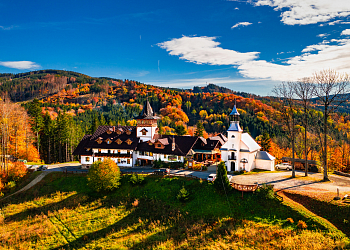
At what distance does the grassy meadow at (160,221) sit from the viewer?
72.4 feet

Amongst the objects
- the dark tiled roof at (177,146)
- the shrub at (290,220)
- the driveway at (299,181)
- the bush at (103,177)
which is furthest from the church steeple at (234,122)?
the bush at (103,177)

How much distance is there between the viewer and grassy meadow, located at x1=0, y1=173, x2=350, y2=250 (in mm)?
Result: 22078

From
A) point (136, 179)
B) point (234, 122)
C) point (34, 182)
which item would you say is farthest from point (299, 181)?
point (34, 182)

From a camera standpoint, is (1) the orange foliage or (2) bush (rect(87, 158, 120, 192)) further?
(1) the orange foliage

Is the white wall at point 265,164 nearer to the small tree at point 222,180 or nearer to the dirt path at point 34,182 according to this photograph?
the small tree at point 222,180

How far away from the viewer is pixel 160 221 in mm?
28375

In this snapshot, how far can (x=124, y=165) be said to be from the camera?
5034cm

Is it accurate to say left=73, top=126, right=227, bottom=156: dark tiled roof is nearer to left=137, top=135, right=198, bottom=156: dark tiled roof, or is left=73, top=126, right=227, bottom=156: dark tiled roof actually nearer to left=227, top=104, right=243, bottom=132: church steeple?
left=137, top=135, right=198, bottom=156: dark tiled roof

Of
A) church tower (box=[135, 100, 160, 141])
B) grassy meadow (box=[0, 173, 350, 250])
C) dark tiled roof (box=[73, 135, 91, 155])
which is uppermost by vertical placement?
church tower (box=[135, 100, 160, 141])

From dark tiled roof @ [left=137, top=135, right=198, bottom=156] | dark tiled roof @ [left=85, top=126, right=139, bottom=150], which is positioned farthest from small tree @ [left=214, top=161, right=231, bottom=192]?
dark tiled roof @ [left=85, top=126, right=139, bottom=150]

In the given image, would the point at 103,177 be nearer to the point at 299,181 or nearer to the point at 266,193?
the point at 266,193

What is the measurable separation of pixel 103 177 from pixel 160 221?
14790 millimetres

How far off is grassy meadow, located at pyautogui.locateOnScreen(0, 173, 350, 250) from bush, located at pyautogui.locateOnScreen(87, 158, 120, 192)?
4.79ft

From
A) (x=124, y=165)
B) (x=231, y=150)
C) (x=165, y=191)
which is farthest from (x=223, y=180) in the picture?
(x=124, y=165)
